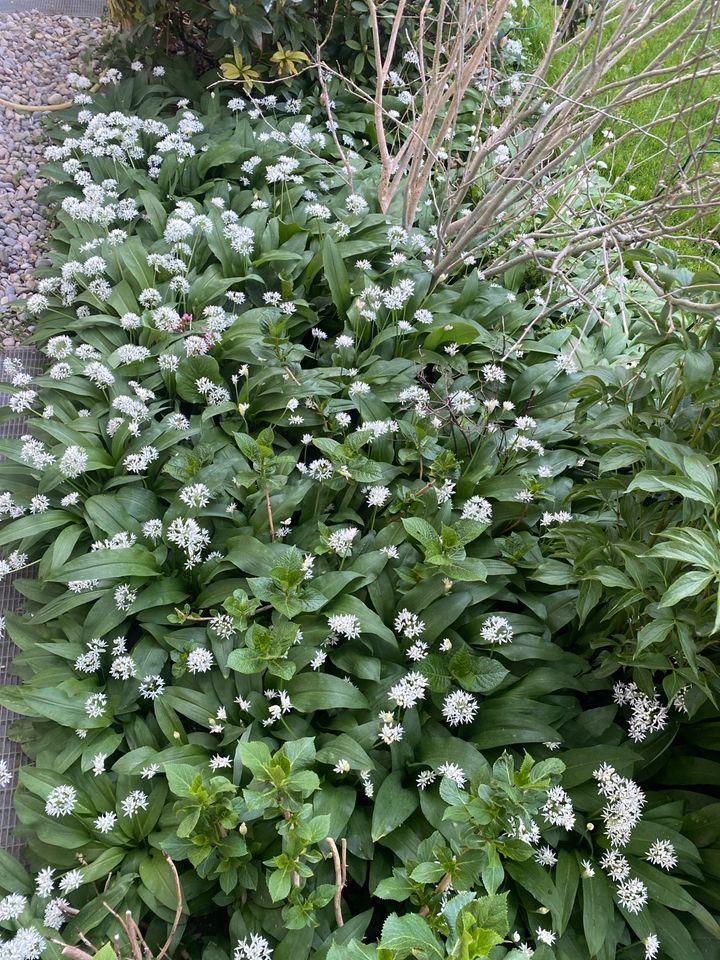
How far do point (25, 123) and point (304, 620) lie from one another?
3326 mm

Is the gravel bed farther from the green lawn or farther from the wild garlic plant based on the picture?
the green lawn

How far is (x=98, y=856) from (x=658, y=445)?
154 centimetres

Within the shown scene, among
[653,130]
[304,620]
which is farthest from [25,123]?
[653,130]

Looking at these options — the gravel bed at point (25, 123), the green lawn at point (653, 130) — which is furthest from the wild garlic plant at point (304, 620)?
the green lawn at point (653, 130)

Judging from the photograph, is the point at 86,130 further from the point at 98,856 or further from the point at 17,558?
the point at 98,856

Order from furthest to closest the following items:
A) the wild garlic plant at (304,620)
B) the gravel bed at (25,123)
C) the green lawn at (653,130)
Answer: the green lawn at (653,130) < the gravel bed at (25,123) < the wild garlic plant at (304,620)

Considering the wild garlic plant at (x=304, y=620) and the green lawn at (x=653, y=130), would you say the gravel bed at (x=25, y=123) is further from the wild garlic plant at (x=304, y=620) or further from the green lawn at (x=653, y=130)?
the green lawn at (x=653, y=130)

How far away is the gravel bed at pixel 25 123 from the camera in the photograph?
3.09 metres

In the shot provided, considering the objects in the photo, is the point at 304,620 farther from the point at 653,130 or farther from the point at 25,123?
the point at 653,130

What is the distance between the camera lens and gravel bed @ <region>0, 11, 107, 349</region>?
10.1ft

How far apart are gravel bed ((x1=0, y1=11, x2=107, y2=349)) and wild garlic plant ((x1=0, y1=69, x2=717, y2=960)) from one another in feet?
1.31

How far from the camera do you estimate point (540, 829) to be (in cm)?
157

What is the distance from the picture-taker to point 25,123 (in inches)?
144

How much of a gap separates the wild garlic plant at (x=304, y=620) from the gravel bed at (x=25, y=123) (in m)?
0.40
